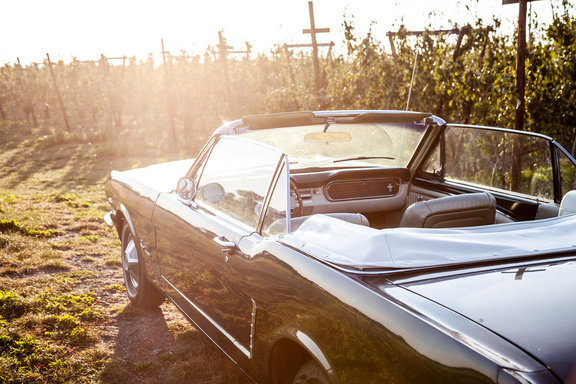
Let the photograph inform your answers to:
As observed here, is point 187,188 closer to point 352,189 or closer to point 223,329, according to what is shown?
point 223,329

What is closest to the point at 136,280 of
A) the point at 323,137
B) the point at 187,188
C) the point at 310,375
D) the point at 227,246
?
the point at 187,188

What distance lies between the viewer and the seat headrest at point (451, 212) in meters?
2.59

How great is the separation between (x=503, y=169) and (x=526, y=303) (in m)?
2.02

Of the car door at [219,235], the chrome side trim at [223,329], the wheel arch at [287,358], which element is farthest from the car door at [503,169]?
the chrome side trim at [223,329]

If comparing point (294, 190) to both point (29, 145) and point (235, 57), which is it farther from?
point (235, 57)

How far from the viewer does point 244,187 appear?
2.84m

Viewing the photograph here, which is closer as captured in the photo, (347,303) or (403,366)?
(403,366)

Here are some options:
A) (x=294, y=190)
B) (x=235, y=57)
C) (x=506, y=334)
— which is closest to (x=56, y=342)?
(x=294, y=190)

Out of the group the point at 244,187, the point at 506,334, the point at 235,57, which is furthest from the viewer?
the point at 235,57

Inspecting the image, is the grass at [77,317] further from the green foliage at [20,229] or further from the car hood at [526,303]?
the car hood at [526,303]

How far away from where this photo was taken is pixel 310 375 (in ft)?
6.53

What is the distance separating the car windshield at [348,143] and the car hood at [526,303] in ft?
6.74

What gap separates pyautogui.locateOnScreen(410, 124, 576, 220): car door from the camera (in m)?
2.97

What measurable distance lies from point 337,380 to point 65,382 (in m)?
2.43
